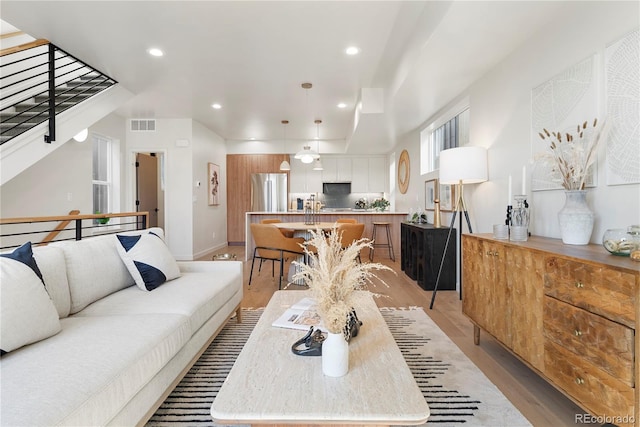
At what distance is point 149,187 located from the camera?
7.36 m

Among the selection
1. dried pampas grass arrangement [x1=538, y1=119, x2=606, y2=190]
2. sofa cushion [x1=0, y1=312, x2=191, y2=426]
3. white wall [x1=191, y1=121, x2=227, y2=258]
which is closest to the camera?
sofa cushion [x1=0, y1=312, x2=191, y2=426]

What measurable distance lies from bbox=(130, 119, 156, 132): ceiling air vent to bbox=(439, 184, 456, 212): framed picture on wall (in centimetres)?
544

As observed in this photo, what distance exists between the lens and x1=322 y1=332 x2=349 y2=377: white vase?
117 cm

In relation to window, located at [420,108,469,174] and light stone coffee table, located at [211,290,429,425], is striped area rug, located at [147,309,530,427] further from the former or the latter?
window, located at [420,108,469,174]

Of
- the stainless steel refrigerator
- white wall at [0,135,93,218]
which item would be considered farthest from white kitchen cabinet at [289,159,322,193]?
white wall at [0,135,93,218]

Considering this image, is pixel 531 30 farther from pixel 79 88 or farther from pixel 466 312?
pixel 79 88

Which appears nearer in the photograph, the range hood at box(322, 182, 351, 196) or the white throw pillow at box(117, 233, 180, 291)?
the white throw pillow at box(117, 233, 180, 291)

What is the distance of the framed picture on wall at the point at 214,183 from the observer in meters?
7.11

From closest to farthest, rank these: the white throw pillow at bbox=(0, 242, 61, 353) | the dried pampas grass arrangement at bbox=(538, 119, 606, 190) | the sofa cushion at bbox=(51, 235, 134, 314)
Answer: the white throw pillow at bbox=(0, 242, 61, 353), the dried pampas grass arrangement at bbox=(538, 119, 606, 190), the sofa cushion at bbox=(51, 235, 134, 314)

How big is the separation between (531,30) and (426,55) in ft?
2.52

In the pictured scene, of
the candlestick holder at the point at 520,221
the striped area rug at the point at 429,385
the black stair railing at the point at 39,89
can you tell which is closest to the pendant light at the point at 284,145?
the black stair railing at the point at 39,89

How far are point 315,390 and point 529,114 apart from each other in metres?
2.68

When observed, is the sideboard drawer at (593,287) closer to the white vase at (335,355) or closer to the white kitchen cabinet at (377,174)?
the white vase at (335,355)

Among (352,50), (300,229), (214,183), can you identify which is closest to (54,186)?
(214,183)
